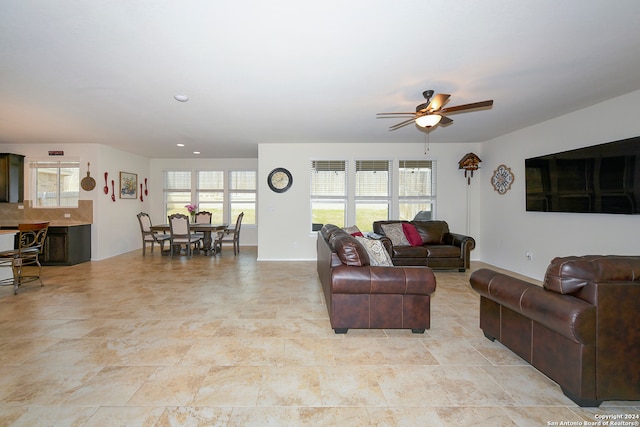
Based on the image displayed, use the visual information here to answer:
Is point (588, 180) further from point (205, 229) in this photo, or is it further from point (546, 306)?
point (205, 229)

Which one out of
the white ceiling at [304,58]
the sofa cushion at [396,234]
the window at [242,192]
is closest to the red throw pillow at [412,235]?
the sofa cushion at [396,234]

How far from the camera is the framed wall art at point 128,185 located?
23.5ft

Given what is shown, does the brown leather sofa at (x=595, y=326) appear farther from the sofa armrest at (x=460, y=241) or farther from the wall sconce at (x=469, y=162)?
the wall sconce at (x=469, y=162)

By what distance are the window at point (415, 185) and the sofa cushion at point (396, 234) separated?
0.93m

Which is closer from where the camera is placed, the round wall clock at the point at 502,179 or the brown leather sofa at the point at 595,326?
the brown leather sofa at the point at 595,326

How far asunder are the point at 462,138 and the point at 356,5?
4813 mm

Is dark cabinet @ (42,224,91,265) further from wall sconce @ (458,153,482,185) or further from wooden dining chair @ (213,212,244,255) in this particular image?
wall sconce @ (458,153,482,185)

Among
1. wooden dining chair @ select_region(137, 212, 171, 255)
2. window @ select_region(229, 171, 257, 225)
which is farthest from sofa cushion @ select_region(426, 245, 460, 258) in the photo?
wooden dining chair @ select_region(137, 212, 171, 255)

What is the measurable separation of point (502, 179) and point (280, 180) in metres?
4.64

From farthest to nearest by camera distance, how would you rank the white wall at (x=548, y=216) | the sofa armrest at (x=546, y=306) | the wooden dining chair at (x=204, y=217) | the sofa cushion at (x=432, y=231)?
the wooden dining chair at (x=204, y=217), the sofa cushion at (x=432, y=231), the white wall at (x=548, y=216), the sofa armrest at (x=546, y=306)

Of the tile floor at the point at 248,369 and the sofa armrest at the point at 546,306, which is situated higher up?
the sofa armrest at the point at 546,306

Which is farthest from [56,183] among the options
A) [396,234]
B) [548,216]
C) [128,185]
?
[548,216]

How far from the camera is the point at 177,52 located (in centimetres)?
255

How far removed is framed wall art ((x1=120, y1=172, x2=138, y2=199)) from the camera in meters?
7.16
